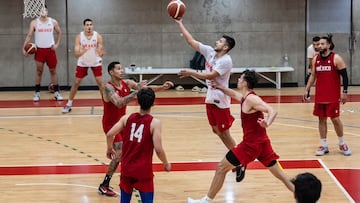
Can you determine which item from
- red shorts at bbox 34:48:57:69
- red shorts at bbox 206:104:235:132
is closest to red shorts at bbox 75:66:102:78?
red shorts at bbox 34:48:57:69

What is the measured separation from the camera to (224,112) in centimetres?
711

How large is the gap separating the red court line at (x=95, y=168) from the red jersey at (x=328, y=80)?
898mm

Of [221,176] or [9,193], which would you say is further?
[9,193]

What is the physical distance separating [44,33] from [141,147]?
949cm

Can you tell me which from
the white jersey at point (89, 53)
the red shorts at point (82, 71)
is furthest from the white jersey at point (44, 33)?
the red shorts at point (82, 71)

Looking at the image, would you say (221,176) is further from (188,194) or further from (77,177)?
(77,177)

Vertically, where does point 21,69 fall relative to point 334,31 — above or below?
below

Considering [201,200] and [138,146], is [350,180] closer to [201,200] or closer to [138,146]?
[201,200]

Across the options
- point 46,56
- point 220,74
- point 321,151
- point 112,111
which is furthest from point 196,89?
point 112,111

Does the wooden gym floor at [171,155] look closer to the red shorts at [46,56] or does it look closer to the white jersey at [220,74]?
the white jersey at [220,74]

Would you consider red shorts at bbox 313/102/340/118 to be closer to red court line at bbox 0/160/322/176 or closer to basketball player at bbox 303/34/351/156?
basketball player at bbox 303/34/351/156

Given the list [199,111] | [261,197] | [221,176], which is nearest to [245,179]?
[261,197]

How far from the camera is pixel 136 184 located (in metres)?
4.80

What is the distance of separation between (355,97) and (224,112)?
8.05 m
